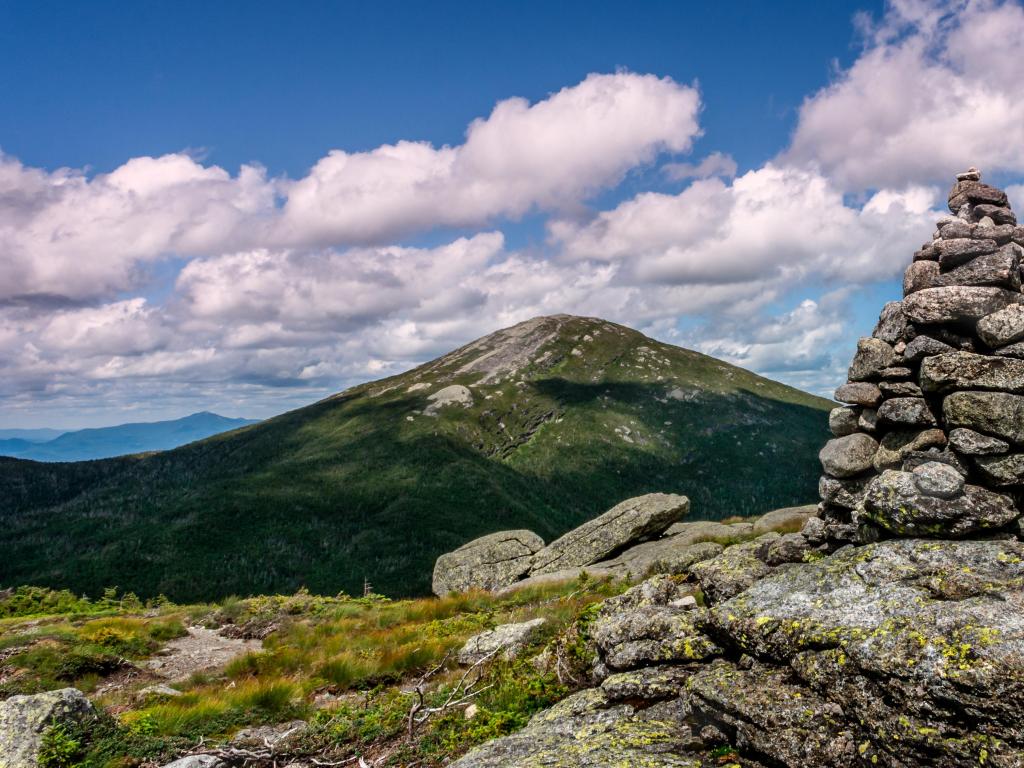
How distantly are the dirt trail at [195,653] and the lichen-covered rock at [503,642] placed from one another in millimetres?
10134

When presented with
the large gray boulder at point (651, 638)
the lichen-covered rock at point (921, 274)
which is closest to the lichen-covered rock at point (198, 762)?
the large gray boulder at point (651, 638)

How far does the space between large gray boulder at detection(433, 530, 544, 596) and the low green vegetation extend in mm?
14587

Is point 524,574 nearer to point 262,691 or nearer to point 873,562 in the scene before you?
point 262,691

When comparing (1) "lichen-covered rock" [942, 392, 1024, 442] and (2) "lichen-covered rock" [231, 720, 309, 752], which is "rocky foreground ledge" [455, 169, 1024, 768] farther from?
(2) "lichen-covered rock" [231, 720, 309, 752]

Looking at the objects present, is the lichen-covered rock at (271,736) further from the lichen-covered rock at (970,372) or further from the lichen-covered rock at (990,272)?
the lichen-covered rock at (990,272)

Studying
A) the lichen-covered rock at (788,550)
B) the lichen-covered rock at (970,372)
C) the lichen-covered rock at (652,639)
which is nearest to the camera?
the lichen-covered rock at (652,639)

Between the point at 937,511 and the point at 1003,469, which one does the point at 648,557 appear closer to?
the point at 1003,469

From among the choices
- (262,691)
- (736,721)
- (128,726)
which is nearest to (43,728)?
(128,726)

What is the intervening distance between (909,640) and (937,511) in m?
3.64

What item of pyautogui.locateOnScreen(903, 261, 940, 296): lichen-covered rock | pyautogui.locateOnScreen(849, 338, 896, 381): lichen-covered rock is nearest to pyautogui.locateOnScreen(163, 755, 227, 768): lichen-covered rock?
pyautogui.locateOnScreen(849, 338, 896, 381): lichen-covered rock

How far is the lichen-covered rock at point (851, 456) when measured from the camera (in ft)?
42.0

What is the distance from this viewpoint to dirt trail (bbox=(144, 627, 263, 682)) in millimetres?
19734

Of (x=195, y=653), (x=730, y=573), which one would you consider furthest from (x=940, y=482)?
(x=195, y=653)

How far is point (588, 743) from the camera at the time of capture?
7.02 metres
